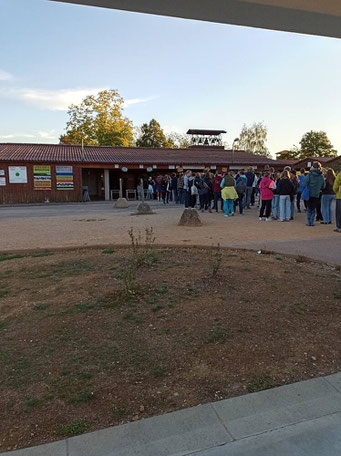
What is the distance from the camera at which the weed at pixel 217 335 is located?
3100 millimetres

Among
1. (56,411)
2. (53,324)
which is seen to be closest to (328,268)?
(53,324)

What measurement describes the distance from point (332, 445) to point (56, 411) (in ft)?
5.51

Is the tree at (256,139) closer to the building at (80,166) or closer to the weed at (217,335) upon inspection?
the building at (80,166)

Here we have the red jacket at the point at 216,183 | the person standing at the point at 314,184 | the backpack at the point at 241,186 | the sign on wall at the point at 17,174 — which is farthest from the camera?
the sign on wall at the point at 17,174

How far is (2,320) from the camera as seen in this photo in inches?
140

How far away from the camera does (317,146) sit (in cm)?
5862

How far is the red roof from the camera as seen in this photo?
78.7 ft

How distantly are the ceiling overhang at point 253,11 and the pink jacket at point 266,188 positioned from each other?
6.24 metres

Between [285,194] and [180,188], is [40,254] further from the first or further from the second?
[180,188]

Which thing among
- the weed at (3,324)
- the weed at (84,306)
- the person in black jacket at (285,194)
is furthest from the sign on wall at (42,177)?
the weed at (3,324)

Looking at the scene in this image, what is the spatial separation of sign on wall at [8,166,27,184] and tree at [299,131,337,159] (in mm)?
48917

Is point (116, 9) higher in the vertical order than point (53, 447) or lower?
higher

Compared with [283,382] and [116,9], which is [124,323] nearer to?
[283,382]

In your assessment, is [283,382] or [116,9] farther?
[116,9]
